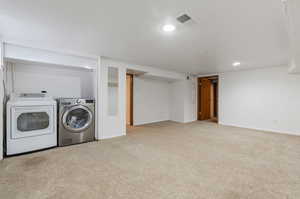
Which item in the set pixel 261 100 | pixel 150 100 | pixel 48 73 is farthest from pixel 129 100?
pixel 261 100

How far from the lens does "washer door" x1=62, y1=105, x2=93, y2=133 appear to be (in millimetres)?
3131

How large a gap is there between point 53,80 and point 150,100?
3525 millimetres

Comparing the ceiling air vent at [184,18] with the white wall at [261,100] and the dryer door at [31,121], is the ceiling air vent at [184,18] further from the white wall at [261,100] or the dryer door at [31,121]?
the white wall at [261,100]

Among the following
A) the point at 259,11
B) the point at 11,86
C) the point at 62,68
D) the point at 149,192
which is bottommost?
the point at 149,192

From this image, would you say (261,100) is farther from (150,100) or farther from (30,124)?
(30,124)

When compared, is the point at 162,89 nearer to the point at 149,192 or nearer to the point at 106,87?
the point at 106,87

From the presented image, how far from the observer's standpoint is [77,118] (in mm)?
3342

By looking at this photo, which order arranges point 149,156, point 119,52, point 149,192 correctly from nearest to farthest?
point 149,192 < point 149,156 < point 119,52

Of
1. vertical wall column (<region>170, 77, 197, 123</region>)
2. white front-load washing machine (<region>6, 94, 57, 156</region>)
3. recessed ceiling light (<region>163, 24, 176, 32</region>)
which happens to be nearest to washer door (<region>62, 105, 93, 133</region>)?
white front-load washing machine (<region>6, 94, 57, 156</region>)

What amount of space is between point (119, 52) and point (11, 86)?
2.38 meters

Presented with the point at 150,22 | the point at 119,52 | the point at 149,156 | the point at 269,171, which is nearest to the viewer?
the point at 150,22

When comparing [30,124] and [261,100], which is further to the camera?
[261,100]

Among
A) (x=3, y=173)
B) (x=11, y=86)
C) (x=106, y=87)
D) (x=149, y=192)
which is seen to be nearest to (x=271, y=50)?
(x=149, y=192)

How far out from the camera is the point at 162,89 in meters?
6.41
